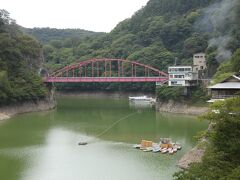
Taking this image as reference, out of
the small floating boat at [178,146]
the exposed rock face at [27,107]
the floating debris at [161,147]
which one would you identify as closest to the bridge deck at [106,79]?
the exposed rock face at [27,107]

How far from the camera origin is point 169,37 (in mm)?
88500

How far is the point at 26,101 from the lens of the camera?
57406mm

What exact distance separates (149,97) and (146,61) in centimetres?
A: 734

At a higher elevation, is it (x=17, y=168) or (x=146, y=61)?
(x=146, y=61)

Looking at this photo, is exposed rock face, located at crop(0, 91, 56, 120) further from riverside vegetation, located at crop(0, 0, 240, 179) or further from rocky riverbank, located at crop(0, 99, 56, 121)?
riverside vegetation, located at crop(0, 0, 240, 179)

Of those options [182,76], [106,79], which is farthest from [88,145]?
[106,79]

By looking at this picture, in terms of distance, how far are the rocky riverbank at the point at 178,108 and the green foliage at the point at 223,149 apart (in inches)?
1364

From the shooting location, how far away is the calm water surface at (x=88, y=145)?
26297 mm

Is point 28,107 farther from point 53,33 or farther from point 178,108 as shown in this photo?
point 53,33

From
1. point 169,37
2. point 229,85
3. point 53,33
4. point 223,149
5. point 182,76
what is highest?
point 53,33

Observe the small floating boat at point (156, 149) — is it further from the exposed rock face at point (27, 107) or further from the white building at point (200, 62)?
the white building at point (200, 62)

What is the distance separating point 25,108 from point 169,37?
39.7 m

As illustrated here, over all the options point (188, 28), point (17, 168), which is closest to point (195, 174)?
point (17, 168)

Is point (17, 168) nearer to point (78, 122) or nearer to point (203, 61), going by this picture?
point (78, 122)
